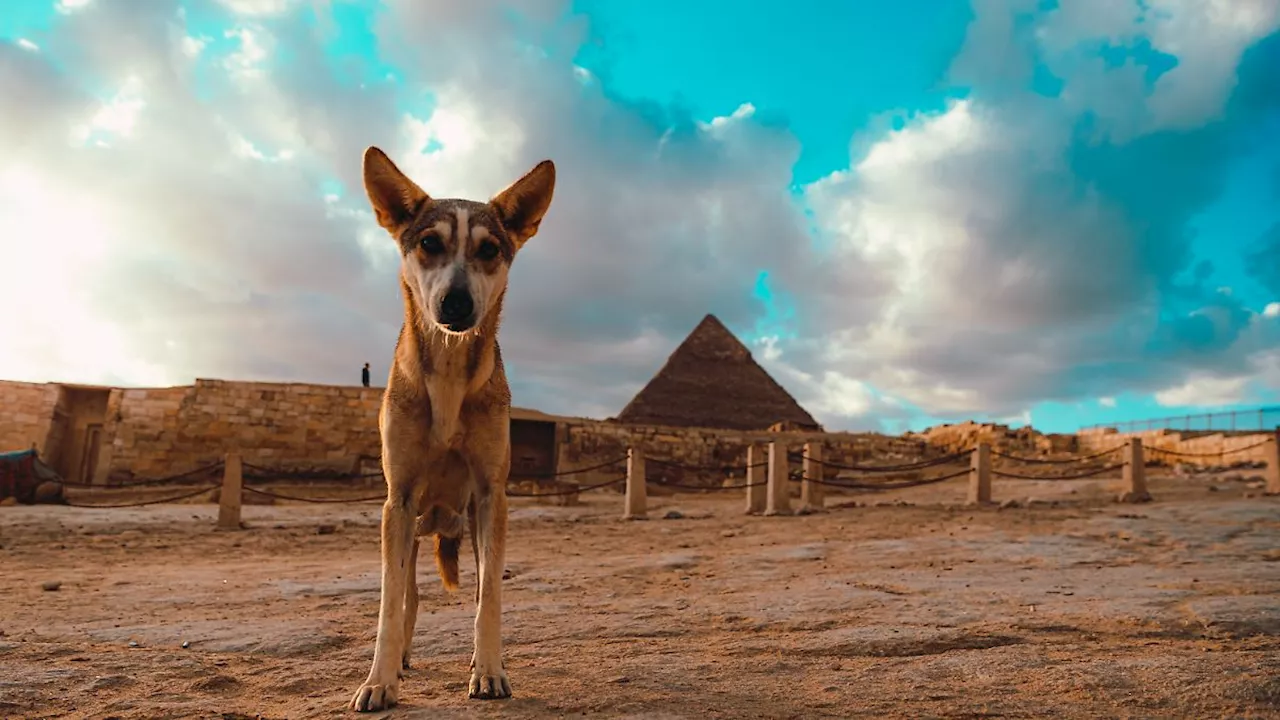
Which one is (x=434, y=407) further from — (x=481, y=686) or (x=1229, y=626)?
(x=1229, y=626)

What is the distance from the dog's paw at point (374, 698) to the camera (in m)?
2.90

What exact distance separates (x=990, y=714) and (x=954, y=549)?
5.62 m

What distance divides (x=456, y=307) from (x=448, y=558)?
153 centimetres

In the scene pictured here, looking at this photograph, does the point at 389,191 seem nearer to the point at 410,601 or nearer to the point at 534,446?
the point at 410,601

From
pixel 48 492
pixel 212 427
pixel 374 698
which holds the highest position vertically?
pixel 212 427

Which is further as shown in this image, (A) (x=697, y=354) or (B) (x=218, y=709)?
(A) (x=697, y=354)

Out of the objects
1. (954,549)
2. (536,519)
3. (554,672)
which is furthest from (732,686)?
(536,519)

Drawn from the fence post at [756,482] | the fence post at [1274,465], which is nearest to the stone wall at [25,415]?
the fence post at [756,482]

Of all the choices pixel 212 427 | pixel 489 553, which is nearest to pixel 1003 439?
pixel 212 427

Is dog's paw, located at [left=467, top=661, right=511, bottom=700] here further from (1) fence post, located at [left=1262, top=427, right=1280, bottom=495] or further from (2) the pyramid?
(2) the pyramid

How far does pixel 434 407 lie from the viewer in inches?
127

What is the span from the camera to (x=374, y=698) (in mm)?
2902

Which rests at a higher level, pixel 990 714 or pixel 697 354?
pixel 697 354

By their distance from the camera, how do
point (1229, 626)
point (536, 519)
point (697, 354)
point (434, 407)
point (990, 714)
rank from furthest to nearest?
1. point (697, 354)
2. point (536, 519)
3. point (1229, 626)
4. point (434, 407)
5. point (990, 714)
